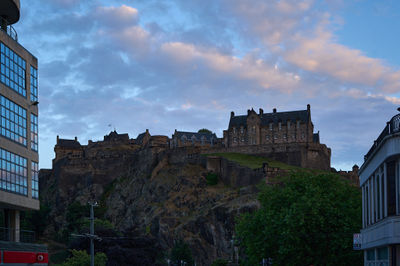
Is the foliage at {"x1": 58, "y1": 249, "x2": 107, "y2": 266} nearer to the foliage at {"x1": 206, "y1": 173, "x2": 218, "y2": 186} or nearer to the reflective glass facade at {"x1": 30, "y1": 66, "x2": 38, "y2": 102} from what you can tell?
the reflective glass facade at {"x1": 30, "y1": 66, "x2": 38, "y2": 102}

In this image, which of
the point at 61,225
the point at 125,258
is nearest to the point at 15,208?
the point at 125,258

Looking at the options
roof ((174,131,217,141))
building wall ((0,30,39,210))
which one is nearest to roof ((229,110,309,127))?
roof ((174,131,217,141))

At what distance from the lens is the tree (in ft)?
197

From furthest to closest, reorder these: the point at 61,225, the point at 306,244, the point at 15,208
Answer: the point at 61,225 < the point at 306,244 < the point at 15,208

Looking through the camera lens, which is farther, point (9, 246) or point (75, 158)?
point (75, 158)

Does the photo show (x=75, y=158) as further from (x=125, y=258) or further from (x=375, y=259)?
(x=375, y=259)

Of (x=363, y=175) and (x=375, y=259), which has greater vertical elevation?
(x=363, y=175)

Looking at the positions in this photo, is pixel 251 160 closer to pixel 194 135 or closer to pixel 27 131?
pixel 194 135

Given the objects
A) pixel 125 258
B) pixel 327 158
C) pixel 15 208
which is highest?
pixel 327 158

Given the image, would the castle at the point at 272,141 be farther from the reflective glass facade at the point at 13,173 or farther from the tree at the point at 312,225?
the reflective glass facade at the point at 13,173

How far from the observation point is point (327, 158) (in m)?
158

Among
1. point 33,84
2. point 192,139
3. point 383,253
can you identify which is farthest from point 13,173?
point 192,139

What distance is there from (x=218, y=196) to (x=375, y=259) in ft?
347

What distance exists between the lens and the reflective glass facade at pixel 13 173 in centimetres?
4891
